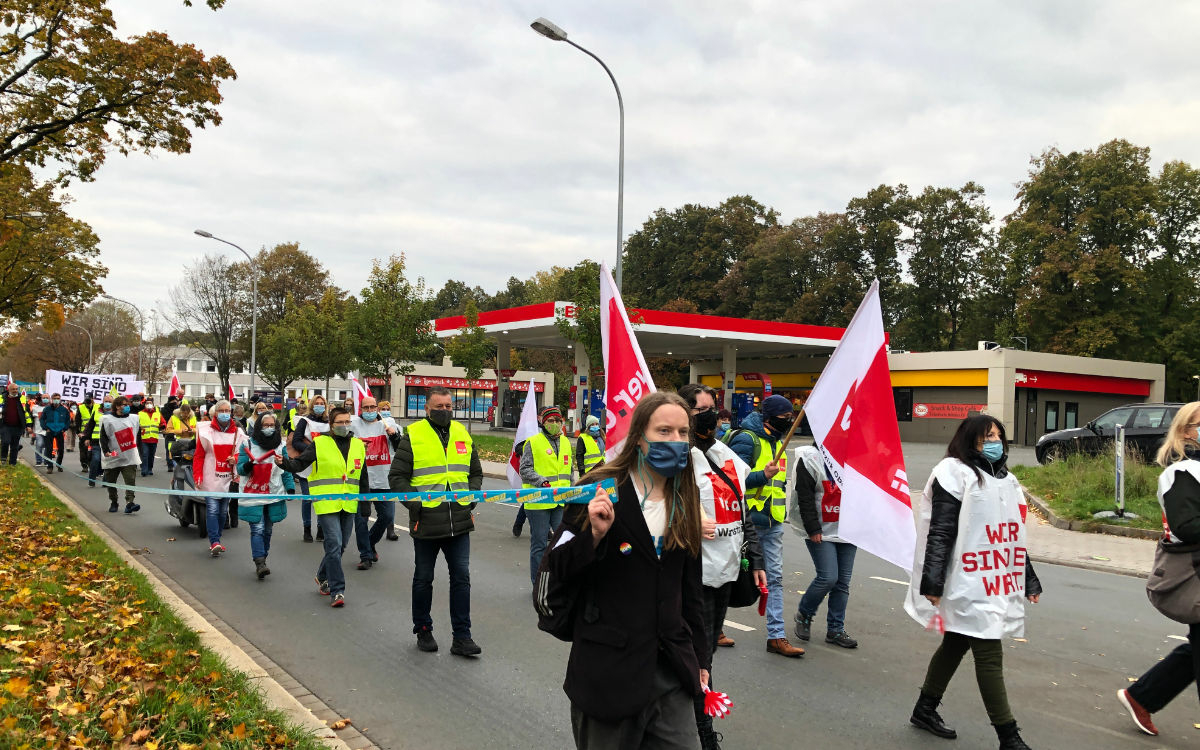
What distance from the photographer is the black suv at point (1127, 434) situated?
17.6 metres

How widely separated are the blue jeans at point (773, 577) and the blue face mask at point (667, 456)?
11.5ft

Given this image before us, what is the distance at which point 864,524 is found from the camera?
4.91 metres

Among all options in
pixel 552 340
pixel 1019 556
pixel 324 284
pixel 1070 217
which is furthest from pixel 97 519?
pixel 324 284

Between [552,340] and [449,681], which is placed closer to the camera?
[449,681]

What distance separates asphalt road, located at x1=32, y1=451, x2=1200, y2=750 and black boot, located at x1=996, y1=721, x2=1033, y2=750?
0.31 m

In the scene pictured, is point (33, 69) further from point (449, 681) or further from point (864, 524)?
point (864, 524)

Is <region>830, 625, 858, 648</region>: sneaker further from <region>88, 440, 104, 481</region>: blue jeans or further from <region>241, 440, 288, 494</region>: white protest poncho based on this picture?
<region>88, 440, 104, 481</region>: blue jeans

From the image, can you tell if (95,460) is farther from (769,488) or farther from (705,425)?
(705,425)

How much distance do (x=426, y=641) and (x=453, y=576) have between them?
22.2 inches

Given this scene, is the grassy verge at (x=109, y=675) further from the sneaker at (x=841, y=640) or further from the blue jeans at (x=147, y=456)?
the blue jeans at (x=147, y=456)

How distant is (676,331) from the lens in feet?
117

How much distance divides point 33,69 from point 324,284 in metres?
55.8

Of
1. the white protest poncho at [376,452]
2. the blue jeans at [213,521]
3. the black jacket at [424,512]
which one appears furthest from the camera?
the white protest poncho at [376,452]

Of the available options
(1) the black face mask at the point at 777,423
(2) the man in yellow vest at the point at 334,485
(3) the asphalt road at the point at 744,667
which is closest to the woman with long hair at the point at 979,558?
(3) the asphalt road at the point at 744,667
